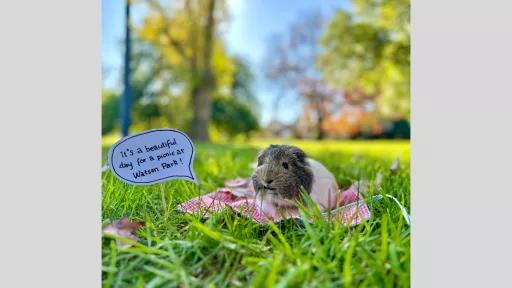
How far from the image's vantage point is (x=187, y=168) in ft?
7.05

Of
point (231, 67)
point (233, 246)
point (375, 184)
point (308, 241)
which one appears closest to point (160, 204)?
point (233, 246)

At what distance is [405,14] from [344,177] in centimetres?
568

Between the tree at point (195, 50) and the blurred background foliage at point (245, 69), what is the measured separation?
0.06ft

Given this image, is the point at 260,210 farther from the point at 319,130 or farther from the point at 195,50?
the point at 319,130

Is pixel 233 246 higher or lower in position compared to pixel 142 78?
lower

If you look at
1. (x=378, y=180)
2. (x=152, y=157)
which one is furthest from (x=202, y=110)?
(x=152, y=157)

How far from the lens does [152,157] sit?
208 cm

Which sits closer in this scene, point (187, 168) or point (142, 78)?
point (187, 168)

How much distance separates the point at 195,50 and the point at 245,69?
1713mm

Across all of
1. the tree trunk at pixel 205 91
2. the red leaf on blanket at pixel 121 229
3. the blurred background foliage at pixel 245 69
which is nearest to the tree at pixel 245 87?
the blurred background foliage at pixel 245 69

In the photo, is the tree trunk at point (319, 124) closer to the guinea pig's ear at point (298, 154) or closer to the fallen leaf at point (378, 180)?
the fallen leaf at point (378, 180)

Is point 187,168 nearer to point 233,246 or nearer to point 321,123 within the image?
point 233,246

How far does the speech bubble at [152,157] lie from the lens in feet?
6.68

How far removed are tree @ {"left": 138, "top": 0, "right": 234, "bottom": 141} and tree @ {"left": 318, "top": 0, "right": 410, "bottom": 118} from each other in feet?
6.97
